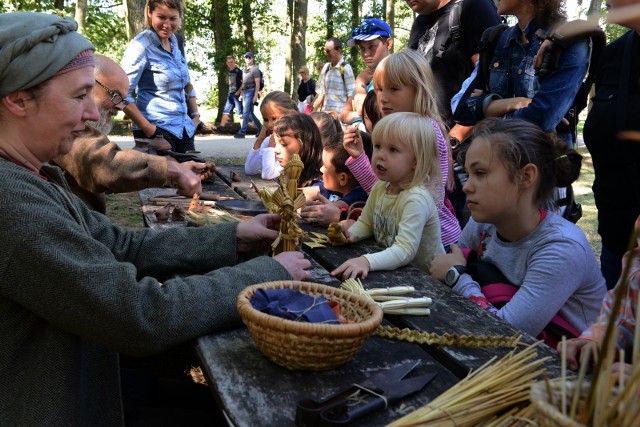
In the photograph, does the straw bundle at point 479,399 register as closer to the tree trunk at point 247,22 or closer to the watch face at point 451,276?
the watch face at point 451,276

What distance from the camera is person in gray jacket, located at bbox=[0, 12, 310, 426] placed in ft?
4.91

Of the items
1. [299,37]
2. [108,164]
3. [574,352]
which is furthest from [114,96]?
[299,37]

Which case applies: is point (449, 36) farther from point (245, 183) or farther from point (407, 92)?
point (245, 183)

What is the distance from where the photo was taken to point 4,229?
148cm

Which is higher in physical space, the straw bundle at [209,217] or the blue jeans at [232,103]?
the straw bundle at [209,217]

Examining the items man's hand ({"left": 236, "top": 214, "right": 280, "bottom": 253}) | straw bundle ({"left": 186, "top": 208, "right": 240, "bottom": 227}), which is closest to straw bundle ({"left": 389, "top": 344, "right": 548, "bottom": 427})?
man's hand ({"left": 236, "top": 214, "right": 280, "bottom": 253})

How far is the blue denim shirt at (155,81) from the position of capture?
5.49 meters

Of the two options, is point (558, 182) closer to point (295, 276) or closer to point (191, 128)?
point (295, 276)

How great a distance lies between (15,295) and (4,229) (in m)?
0.17

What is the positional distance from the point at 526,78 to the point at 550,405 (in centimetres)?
293

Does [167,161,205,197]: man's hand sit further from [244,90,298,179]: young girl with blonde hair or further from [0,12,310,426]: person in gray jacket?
[244,90,298,179]: young girl with blonde hair

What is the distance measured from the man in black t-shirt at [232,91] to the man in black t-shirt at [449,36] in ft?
48.4

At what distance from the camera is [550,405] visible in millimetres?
839

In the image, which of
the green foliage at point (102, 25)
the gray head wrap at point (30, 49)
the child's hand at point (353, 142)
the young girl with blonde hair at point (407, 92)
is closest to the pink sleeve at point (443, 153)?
the young girl with blonde hair at point (407, 92)
